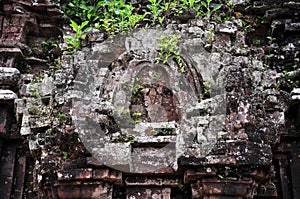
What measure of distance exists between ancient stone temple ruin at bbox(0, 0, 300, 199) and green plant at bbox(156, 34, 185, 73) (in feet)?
0.07

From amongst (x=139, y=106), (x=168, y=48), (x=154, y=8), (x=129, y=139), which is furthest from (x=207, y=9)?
(x=129, y=139)

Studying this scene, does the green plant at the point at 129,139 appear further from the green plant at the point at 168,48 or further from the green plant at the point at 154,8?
the green plant at the point at 154,8

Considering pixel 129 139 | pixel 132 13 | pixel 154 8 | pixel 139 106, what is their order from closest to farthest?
pixel 129 139
pixel 139 106
pixel 154 8
pixel 132 13

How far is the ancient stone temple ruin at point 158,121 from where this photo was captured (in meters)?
5.13

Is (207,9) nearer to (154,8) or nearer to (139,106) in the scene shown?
(154,8)

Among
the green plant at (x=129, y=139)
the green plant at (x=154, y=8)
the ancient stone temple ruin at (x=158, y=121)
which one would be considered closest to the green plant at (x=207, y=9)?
the ancient stone temple ruin at (x=158, y=121)

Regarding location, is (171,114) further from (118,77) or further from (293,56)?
(293,56)

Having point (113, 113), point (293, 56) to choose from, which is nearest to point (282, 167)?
point (293, 56)

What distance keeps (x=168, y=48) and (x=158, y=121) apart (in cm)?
91

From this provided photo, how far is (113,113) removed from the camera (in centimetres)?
549

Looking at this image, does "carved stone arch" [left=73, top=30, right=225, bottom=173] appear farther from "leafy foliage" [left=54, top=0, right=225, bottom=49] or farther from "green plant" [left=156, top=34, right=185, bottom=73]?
"leafy foliage" [left=54, top=0, right=225, bottom=49]

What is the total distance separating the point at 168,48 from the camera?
583cm

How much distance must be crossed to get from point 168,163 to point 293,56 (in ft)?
9.05

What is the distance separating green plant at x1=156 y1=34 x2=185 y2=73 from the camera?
19.0 ft
